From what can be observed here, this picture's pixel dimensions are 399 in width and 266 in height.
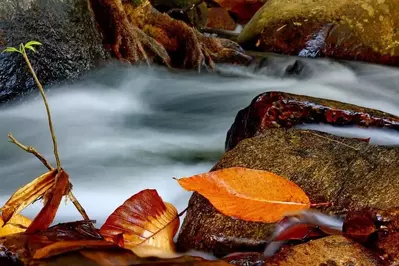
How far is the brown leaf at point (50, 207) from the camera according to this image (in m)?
1.76

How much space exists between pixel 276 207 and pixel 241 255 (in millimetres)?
270

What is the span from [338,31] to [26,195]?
6851 millimetres

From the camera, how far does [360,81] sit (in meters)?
6.84

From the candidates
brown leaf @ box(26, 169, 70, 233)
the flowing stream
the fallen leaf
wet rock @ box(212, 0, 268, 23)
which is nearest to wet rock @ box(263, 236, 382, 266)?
brown leaf @ box(26, 169, 70, 233)

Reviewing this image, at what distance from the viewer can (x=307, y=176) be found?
222cm

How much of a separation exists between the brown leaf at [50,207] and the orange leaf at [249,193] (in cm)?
47

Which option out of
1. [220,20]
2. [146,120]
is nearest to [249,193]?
[146,120]

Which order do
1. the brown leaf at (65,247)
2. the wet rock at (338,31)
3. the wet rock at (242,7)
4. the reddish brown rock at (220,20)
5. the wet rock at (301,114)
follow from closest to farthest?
1. the brown leaf at (65,247)
2. the wet rock at (301,114)
3. the wet rock at (338,31)
4. the reddish brown rock at (220,20)
5. the wet rock at (242,7)

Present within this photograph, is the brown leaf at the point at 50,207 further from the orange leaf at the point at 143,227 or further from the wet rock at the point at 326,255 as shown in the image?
the wet rock at the point at 326,255

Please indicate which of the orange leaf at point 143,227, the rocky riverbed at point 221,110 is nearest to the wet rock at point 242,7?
the rocky riverbed at point 221,110

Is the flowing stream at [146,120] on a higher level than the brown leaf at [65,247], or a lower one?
lower

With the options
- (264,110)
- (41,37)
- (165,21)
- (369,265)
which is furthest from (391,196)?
(165,21)

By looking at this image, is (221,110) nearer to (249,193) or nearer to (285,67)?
(285,67)

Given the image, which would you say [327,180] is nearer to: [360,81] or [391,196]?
[391,196]
